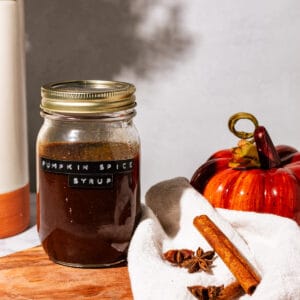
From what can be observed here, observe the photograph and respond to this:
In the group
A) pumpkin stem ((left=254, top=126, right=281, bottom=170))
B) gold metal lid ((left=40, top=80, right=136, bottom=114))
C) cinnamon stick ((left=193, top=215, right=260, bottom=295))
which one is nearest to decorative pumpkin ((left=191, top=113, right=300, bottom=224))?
pumpkin stem ((left=254, top=126, right=281, bottom=170))

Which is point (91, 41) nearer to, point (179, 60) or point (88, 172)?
point (179, 60)

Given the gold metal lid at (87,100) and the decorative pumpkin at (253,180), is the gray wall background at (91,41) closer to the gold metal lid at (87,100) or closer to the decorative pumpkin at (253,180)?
the decorative pumpkin at (253,180)

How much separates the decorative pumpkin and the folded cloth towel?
5 centimetres

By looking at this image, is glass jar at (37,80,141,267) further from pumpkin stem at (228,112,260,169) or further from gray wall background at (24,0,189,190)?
gray wall background at (24,0,189,190)

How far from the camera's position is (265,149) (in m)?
1.02

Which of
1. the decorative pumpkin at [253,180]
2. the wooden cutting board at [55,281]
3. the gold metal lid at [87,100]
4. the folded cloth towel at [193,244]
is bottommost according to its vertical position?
the wooden cutting board at [55,281]

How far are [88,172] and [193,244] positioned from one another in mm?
171

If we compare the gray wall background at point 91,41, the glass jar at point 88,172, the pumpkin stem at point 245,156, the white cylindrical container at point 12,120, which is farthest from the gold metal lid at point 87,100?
the gray wall background at point 91,41

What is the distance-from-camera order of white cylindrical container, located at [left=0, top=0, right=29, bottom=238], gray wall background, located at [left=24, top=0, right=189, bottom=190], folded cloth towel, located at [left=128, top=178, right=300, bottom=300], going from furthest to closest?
gray wall background, located at [left=24, top=0, right=189, bottom=190], white cylindrical container, located at [left=0, top=0, right=29, bottom=238], folded cloth towel, located at [left=128, top=178, right=300, bottom=300]

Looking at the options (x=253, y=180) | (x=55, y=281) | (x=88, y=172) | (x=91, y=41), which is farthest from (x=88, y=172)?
(x=91, y=41)

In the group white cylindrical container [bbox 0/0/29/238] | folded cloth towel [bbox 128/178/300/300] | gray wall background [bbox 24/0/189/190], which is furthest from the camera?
gray wall background [bbox 24/0/189/190]

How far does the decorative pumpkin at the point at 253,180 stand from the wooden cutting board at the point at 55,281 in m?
0.20

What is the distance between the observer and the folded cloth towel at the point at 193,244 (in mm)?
749

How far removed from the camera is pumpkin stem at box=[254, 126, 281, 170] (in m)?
1.02
